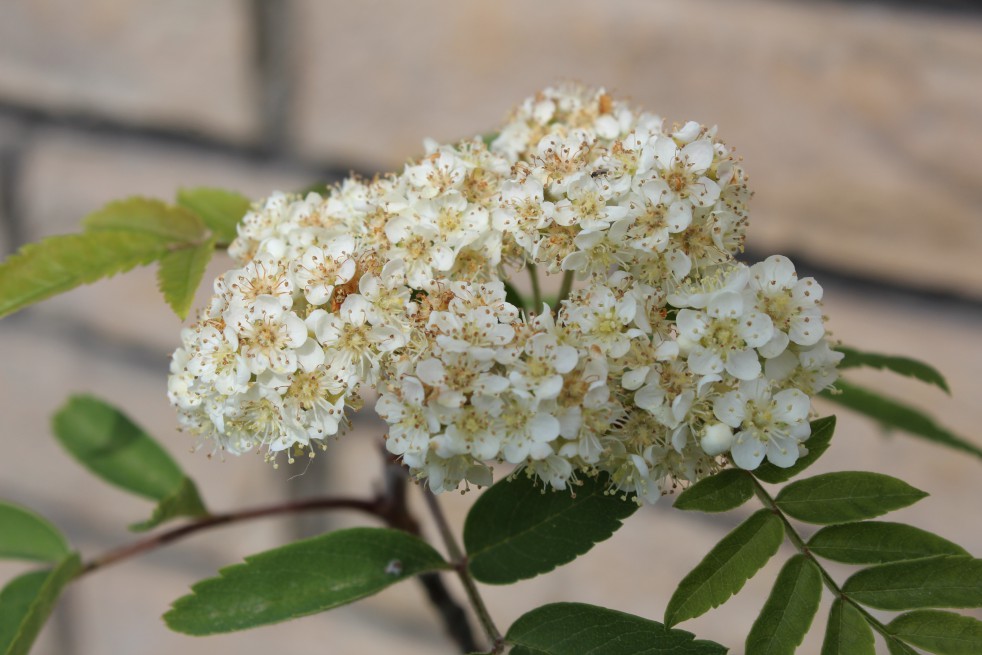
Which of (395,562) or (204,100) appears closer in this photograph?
(395,562)

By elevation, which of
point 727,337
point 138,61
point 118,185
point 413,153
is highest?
point 138,61

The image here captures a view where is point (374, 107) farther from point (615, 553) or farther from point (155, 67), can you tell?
point (615, 553)

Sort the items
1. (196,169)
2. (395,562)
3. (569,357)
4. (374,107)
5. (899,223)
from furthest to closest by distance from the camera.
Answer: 1. (196,169)
2. (374,107)
3. (899,223)
4. (395,562)
5. (569,357)

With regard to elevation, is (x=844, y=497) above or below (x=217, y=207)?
below

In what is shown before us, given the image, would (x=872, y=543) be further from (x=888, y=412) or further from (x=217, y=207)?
(x=217, y=207)

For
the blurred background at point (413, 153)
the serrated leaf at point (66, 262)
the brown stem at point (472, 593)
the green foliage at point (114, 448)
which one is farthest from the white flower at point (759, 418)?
the blurred background at point (413, 153)

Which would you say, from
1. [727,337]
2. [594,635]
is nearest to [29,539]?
[594,635]

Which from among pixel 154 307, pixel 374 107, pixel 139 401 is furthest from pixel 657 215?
pixel 139 401

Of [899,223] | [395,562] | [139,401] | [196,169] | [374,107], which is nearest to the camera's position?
[395,562]
